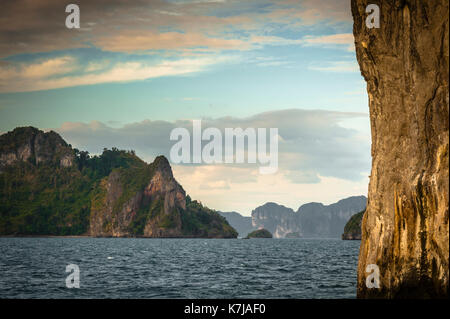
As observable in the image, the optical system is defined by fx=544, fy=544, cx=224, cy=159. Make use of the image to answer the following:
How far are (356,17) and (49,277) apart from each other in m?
31.7

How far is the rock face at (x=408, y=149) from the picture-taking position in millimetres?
24062

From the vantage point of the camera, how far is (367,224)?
92.1ft

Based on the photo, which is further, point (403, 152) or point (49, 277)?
point (49, 277)

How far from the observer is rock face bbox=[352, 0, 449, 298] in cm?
2406

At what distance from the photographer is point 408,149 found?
2558cm

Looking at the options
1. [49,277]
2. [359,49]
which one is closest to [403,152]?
[359,49]

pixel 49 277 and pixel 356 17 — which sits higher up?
pixel 356 17

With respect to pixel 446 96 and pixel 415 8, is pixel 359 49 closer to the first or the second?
pixel 415 8

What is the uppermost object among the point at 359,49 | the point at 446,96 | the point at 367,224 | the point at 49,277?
the point at 359,49
